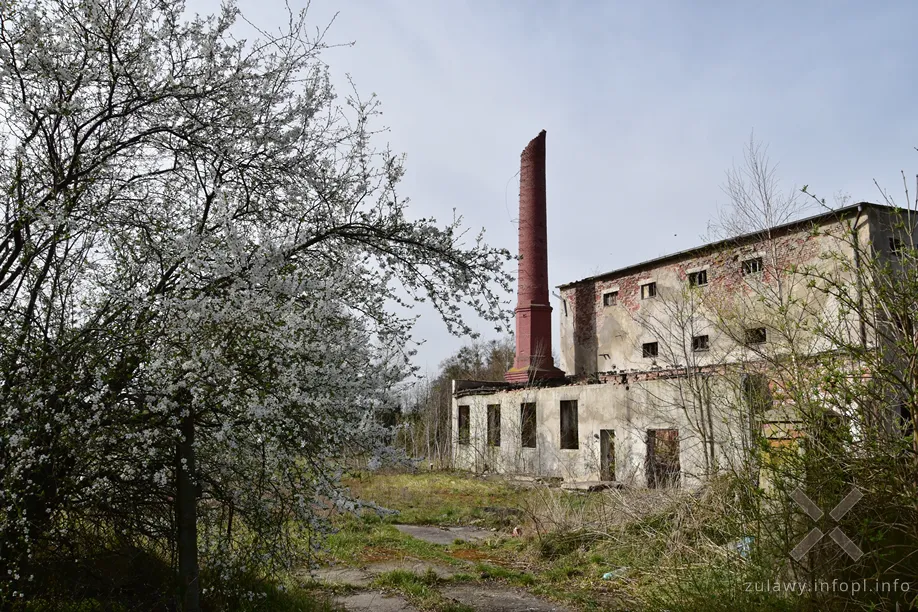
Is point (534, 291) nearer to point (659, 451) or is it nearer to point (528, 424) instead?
point (528, 424)

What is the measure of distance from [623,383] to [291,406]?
45.3 feet

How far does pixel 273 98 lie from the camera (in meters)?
5.40

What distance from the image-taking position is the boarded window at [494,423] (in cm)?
2214

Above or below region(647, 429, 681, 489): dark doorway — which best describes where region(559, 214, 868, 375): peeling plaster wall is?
above

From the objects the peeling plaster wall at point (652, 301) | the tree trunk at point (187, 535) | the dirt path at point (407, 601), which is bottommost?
the dirt path at point (407, 601)

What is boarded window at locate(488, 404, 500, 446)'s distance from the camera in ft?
72.6

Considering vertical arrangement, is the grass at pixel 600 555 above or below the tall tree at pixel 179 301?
below

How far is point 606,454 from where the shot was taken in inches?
671

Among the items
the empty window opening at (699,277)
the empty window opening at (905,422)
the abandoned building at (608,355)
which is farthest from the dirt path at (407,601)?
the empty window opening at (699,277)

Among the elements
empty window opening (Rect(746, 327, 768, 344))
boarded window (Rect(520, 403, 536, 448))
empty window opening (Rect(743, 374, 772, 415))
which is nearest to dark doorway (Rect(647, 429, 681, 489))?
empty window opening (Rect(746, 327, 768, 344))

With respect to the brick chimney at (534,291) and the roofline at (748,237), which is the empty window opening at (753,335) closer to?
the roofline at (748,237)

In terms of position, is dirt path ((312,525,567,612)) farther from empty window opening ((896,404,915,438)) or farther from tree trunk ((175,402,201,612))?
empty window opening ((896,404,915,438))

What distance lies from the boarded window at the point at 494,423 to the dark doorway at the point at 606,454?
A: 555 cm

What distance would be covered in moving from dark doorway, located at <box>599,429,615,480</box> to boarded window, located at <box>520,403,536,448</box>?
12.2 feet
